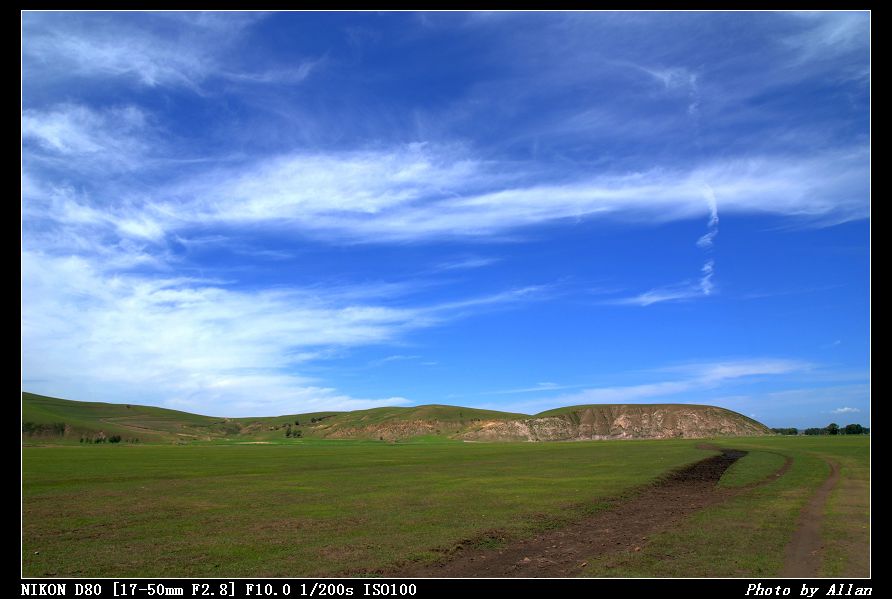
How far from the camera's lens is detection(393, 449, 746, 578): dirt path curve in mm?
16469

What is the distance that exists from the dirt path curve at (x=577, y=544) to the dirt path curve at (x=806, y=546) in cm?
444

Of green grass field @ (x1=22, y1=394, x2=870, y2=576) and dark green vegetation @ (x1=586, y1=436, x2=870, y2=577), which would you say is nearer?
dark green vegetation @ (x1=586, y1=436, x2=870, y2=577)

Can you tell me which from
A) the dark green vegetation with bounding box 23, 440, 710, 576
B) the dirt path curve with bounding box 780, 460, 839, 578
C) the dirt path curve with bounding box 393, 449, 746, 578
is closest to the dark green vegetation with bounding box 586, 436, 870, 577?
the dirt path curve with bounding box 780, 460, 839, 578

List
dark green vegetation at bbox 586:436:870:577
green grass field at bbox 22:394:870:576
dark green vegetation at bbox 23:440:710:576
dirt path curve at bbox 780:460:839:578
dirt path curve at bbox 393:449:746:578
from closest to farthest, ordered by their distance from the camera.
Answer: dirt path curve at bbox 780:460:839:578 < dark green vegetation at bbox 586:436:870:577 < dirt path curve at bbox 393:449:746:578 < green grass field at bbox 22:394:870:576 < dark green vegetation at bbox 23:440:710:576

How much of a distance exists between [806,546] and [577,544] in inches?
288

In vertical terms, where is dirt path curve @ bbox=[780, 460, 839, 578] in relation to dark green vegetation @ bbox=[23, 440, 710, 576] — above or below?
above

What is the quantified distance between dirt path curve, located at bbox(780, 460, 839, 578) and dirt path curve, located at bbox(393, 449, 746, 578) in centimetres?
444

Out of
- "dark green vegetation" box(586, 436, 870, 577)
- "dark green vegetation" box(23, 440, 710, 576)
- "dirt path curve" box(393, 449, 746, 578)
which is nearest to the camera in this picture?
"dark green vegetation" box(586, 436, 870, 577)

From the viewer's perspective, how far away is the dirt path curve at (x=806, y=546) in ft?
51.1

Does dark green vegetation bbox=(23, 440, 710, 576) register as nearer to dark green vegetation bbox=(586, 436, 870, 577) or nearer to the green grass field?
the green grass field

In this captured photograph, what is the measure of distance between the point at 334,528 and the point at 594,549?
1029 cm
